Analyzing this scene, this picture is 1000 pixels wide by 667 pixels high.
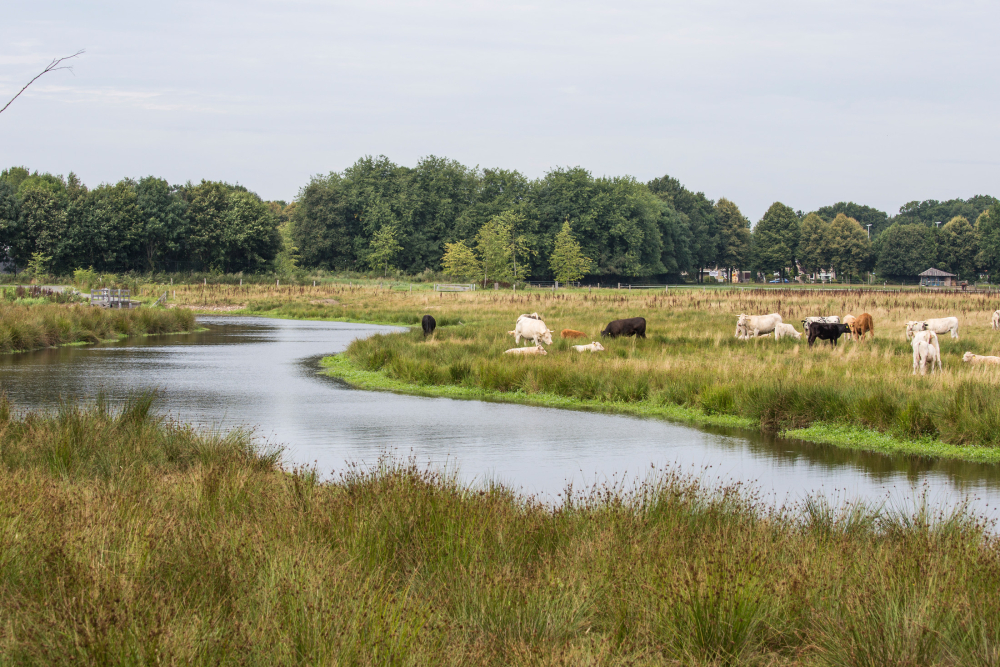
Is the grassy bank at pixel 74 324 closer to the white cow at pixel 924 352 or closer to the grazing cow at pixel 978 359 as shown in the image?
the white cow at pixel 924 352

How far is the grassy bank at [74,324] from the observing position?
90.0 feet

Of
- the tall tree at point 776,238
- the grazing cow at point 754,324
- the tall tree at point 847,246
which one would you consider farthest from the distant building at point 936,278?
the grazing cow at point 754,324

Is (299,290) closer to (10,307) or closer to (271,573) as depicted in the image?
(10,307)

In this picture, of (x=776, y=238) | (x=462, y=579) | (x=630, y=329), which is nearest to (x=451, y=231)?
(x=776, y=238)

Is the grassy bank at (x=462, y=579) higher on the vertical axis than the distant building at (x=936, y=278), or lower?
lower

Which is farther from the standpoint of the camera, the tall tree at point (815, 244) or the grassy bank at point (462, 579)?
the tall tree at point (815, 244)

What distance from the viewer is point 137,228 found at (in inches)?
3076

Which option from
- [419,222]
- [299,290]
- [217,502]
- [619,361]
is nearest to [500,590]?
[217,502]

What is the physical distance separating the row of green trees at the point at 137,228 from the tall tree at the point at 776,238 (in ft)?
235

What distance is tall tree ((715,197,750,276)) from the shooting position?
12794 cm

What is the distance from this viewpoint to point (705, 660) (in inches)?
177

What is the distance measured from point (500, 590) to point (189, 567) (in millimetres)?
1959

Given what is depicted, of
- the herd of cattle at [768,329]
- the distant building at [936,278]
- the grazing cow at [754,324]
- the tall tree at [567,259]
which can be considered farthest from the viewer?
the distant building at [936,278]

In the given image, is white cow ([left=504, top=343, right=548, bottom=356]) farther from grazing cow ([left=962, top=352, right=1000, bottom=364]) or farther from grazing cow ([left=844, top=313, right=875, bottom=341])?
grazing cow ([left=962, top=352, right=1000, bottom=364])
